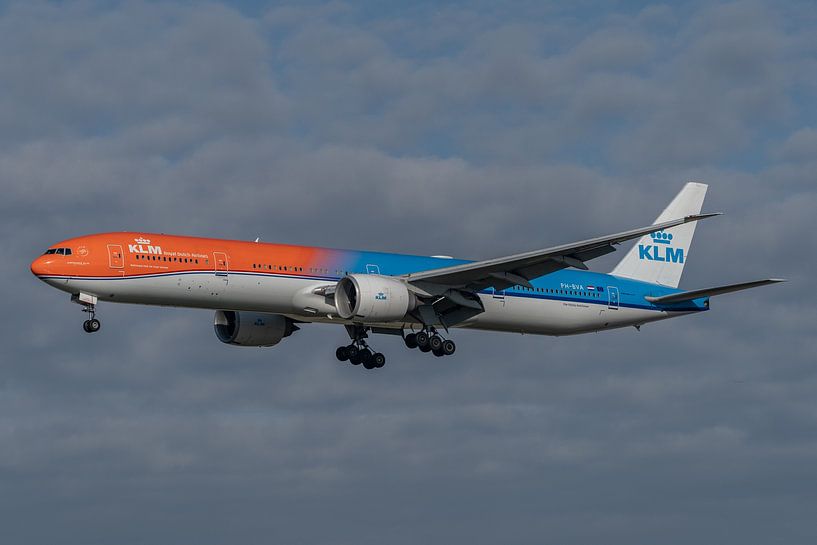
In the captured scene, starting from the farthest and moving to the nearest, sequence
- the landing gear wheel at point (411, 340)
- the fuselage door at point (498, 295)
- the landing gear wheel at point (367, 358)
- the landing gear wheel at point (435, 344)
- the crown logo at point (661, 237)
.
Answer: the crown logo at point (661, 237)
the landing gear wheel at point (367, 358)
the landing gear wheel at point (411, 340)
the fuselage door at point (498, 295)
the landing gear wheel at point (435, 344)

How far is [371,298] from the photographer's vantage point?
53156 mm

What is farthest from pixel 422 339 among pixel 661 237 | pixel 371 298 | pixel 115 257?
pixel 661 237

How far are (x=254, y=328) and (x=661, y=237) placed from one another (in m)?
21.4

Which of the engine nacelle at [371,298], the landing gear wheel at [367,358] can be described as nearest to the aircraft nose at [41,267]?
the engine nacelle at [371,298]

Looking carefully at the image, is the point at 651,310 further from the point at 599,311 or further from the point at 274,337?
the point at 274,337

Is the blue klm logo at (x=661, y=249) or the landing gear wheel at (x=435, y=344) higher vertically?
the blue klm logo at (x=661, y=249)

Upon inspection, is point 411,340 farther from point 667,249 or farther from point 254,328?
point 667,249

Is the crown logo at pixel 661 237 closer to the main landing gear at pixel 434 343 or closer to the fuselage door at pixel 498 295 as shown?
the fuselage door at pixel 498 295

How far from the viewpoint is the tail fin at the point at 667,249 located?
65.2 m

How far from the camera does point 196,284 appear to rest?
51875 mm

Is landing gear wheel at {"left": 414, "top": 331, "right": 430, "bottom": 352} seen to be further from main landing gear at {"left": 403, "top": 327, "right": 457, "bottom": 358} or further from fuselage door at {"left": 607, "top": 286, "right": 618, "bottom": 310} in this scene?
fuselage door at {"left": 607, "top": 286, "right": 618, "bottom": 310}

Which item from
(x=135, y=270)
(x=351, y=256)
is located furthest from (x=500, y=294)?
(x=135, y=270)

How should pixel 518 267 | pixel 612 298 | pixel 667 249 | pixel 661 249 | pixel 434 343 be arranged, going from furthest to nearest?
1. pixel 667 249
2. pixel 661 249
3. pixel 612 298
4. pixel 434 343
5. pixel 518 267

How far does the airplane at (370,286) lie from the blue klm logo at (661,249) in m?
0.09
